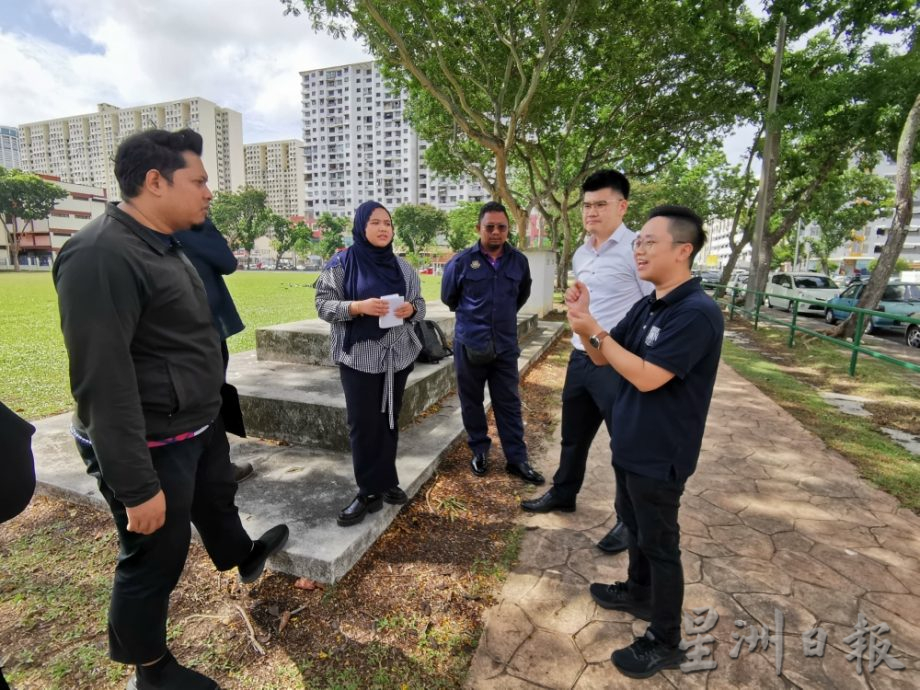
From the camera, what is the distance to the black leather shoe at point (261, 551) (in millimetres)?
2199

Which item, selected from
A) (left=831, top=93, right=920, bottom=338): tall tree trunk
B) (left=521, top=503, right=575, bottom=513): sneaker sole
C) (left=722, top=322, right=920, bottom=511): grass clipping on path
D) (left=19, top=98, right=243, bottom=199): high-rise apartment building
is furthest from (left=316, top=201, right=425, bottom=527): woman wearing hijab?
(left=19, top=98, right=243, bottom=199): high-rise apartment building

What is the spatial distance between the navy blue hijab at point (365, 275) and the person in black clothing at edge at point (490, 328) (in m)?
0.71

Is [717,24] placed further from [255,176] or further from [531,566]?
[255,176]

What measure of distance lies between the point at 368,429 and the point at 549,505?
1282 mm

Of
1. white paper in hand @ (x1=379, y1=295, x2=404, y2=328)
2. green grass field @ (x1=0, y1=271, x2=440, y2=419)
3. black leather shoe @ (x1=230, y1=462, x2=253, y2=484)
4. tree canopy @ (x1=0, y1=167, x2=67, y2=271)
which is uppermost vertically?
tree canopy @ (x1=0, y1=167, x2=67, y2=271)

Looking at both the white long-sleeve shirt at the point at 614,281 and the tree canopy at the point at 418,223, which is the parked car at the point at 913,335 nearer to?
the white long-sleeve shirt at the point at 614,281

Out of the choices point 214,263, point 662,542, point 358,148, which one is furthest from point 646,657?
point 358,148

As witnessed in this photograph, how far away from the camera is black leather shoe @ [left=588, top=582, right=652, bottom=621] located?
7.28ft

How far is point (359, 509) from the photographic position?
2.63 m

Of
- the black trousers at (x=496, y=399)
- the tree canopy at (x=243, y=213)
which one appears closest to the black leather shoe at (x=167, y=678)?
the black trousers at (x=496, y=399)

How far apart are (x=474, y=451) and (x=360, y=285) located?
162 cm

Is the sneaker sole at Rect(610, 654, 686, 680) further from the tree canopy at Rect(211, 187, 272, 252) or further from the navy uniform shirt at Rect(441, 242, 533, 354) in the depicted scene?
the tree canopy at Rect(211, 187, 272, 252)

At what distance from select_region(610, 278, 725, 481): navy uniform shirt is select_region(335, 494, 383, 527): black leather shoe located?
1.45 meters

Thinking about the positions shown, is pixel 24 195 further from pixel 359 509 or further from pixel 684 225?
pixel 684 225
